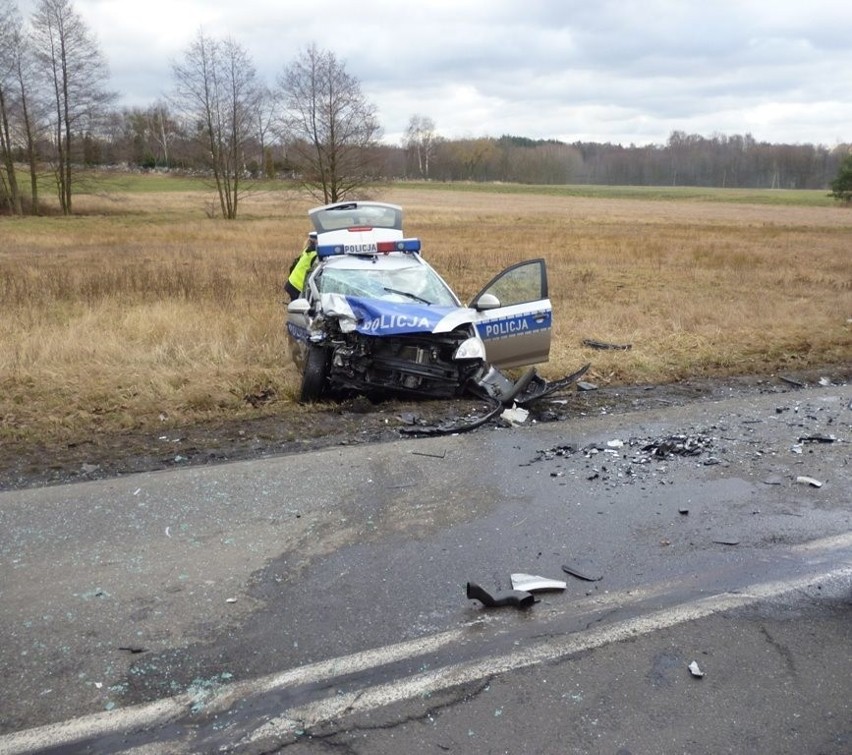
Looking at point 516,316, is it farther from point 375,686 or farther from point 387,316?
point 375,686

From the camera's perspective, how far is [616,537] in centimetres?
422

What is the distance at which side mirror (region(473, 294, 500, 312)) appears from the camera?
7301 mm

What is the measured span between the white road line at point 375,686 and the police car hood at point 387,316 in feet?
11.8

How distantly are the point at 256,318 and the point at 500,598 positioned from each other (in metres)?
7.75

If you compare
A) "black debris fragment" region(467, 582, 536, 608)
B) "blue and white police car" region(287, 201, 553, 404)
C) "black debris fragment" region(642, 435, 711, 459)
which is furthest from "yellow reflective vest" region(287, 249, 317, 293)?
"black debris fragment" region(467, 582, 536, 608)

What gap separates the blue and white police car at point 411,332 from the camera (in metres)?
6.78

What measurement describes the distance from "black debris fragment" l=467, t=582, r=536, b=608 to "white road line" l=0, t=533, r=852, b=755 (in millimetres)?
218

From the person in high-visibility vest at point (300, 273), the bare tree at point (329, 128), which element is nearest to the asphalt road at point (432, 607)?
the person in high-visibility vest at point (300, 273)

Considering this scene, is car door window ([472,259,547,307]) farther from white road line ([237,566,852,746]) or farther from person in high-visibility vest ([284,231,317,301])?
white road line ([237,566,852,746])

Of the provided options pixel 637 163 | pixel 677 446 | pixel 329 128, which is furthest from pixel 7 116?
pixel 637 163

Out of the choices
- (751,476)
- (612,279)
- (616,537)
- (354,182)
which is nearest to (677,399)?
(751,476)

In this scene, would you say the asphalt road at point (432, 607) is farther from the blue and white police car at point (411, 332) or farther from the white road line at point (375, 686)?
the blue and white police car at point (411, 332)

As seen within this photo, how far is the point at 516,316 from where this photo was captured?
7465 millimetres

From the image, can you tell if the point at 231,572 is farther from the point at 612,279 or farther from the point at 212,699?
the point at 612,279
